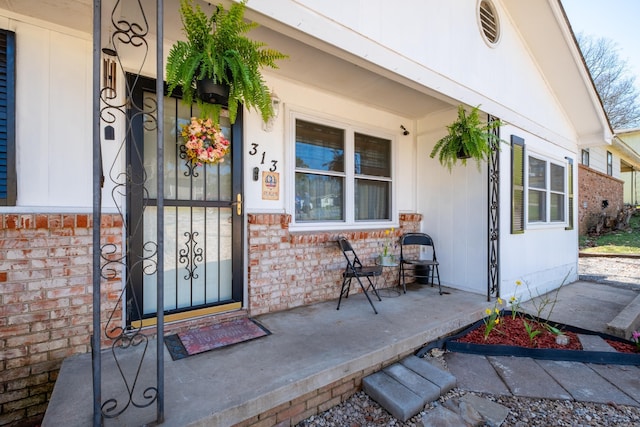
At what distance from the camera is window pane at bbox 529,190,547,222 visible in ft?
15.2

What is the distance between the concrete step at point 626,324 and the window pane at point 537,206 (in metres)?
1.58

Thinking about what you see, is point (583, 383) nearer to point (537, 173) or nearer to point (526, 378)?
point (526, 378)

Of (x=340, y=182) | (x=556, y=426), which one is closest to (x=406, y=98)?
(x=340, y=182)

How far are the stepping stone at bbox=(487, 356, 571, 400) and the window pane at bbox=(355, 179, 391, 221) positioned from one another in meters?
2.11

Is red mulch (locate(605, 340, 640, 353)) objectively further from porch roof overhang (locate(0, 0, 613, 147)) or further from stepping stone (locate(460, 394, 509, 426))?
porch roof overhang (locate(0, 0, 613, 147))

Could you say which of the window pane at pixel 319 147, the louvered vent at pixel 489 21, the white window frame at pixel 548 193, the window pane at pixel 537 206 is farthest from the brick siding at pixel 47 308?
the louvered vent at pixel 489 21

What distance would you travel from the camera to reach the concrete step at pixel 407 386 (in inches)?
82.0

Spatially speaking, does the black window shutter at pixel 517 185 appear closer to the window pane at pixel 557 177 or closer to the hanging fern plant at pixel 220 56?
the window pane at pixel 557 177

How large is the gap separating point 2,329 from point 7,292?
0.78ft

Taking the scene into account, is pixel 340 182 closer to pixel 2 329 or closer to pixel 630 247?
pixel 2 329

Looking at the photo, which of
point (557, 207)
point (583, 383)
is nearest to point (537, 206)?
point (557, 207)

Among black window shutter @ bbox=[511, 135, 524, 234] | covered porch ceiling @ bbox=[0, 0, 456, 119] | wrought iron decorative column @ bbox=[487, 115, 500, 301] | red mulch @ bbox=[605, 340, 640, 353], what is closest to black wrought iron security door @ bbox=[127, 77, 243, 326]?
covered porch ceiling @ bbox=[0, 0, 456, 119]

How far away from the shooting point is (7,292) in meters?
2.03

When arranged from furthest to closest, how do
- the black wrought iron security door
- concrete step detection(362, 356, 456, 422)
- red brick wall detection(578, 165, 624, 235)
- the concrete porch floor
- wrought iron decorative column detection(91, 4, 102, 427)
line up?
red brick wall detection(578, 165, 624, 235)
the black wrought iron security door
concrete step detection(362, 356, 456, 422)
the concrete porch floor
wrought iron decorative column detection(91, 4, 102, 427)
